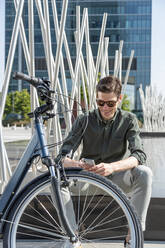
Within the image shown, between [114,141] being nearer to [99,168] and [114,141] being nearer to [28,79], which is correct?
[99,168]

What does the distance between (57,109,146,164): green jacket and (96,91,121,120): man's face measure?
57 mm

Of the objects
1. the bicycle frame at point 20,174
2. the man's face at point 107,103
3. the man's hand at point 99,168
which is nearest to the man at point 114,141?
the man's face at point 107,103

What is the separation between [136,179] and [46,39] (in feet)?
7.43

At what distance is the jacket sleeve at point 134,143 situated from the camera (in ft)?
8.37

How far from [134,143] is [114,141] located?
5.3 inches

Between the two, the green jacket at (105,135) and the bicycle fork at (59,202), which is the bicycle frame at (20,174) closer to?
the bicycle fork at (59,202)

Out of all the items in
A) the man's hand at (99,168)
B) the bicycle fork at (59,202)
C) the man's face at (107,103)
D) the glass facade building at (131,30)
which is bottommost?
the bicycle fork at (59,202)

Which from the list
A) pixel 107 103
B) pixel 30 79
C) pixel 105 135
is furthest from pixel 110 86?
pixel 30 79

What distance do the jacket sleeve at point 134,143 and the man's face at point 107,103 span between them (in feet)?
0.49

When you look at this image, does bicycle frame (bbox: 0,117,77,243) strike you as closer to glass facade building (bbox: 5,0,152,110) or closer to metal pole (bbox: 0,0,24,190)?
metal pole (bbox: 0,0,24,190)

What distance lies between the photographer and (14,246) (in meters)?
2.11

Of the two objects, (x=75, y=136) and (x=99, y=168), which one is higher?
(x=75, y=136)

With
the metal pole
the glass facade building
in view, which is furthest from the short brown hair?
the glass facade building

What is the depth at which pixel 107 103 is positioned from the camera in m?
2.58
